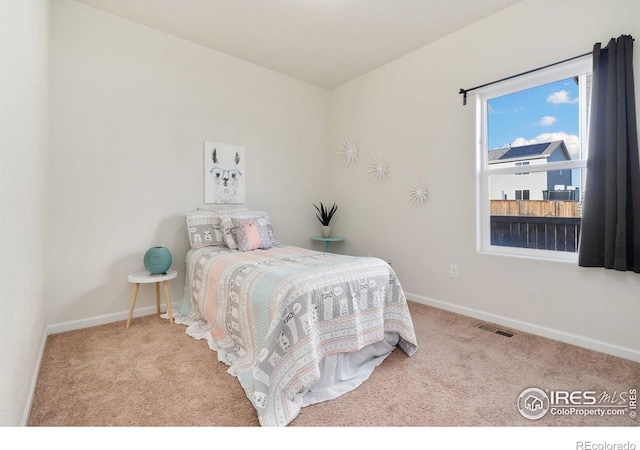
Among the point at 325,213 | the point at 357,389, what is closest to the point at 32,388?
the point at 357,389

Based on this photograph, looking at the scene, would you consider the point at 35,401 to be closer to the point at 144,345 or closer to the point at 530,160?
the point at 144,345

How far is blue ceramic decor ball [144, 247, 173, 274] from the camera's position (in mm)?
2729

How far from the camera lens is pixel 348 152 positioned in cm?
423

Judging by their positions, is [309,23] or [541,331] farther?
[309,23]

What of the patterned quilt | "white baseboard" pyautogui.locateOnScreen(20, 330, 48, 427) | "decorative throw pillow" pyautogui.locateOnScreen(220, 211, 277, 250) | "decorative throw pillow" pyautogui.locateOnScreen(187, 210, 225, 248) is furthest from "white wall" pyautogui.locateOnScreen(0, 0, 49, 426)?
"decorative throw pillow" pyautogui.locateOnScreen(220, 211, 277, 250)

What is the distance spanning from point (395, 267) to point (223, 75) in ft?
9.80

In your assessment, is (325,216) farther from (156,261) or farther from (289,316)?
(289,316)

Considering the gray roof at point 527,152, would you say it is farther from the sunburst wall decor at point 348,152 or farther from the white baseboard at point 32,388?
the white baseboard at point 32,388

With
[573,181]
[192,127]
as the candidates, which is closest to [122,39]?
[192,127]

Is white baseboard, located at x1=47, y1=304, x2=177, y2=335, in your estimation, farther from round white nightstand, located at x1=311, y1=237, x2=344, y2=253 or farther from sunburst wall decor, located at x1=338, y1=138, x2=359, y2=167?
sunburst wall decor, located at x1=338, y1=138, x2=359, y2=167

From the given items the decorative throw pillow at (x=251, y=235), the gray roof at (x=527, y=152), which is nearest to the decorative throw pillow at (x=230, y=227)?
the decorative throw pillow at (x=251, y=235)

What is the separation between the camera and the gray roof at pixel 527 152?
2.54 m

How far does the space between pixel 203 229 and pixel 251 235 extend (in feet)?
1.74

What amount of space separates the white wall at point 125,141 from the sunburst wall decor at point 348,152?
113 cm
